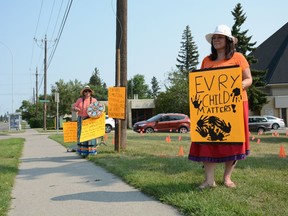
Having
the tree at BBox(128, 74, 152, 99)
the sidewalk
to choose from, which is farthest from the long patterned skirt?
the tree at BBox(128, 74, 152, 99)

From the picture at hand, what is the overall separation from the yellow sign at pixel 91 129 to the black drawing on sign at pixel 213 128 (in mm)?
5428

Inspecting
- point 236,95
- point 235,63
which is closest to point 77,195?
point 236,95

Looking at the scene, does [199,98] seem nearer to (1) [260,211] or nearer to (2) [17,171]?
(1) [260,211]

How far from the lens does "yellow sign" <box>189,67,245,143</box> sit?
488cm

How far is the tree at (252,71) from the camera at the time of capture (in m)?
42.4

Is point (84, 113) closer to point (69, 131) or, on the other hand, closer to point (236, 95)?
point (69, 131)

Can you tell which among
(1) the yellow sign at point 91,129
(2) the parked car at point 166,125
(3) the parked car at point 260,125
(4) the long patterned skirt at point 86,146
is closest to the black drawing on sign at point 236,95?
(1) the yellow sign at point 91,129

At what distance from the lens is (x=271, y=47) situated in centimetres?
5159

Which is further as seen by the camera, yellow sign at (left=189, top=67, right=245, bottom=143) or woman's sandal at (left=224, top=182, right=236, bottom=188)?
woman's sandal at (left=224, top=182, right=236, bottom=188)

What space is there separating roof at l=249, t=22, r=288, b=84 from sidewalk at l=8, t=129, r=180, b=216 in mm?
41597

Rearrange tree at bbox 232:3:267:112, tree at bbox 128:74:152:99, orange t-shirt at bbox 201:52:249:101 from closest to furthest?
orange t-shirt at bbox 201:52:249:101, tree at bbox 232:3:267:112, tree at bbox 128:74:152:99

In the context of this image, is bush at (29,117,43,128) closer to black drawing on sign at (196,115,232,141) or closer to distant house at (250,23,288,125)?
distant house at (250,23,288,125)

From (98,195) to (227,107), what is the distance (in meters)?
2.19

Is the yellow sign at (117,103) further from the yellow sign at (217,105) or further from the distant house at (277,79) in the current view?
the distant house at (277,79)
